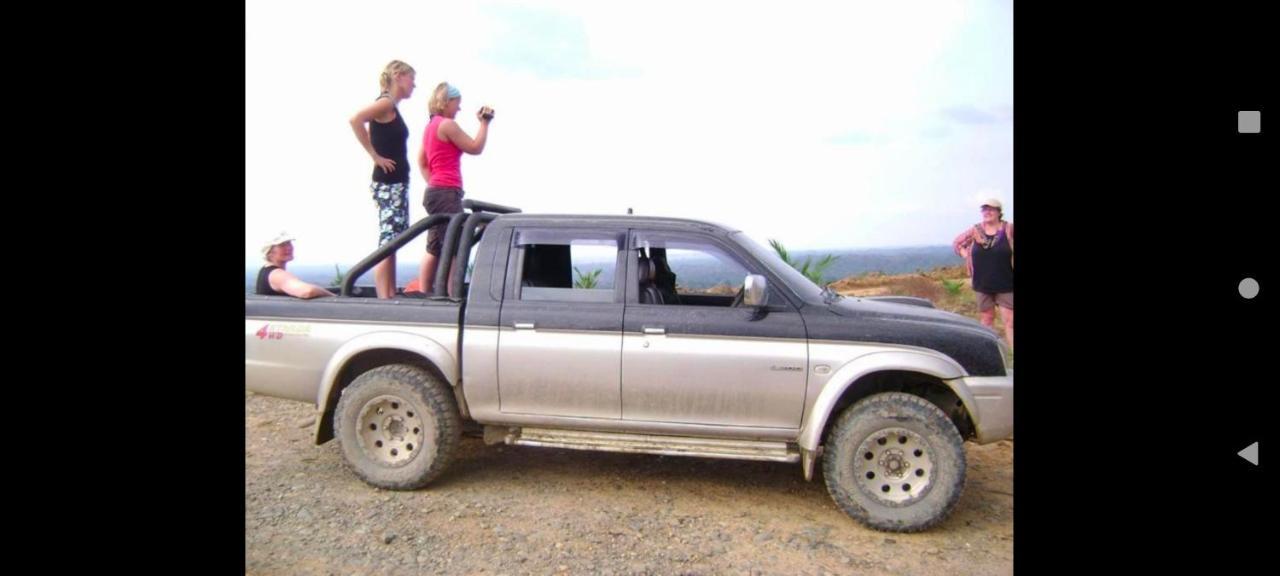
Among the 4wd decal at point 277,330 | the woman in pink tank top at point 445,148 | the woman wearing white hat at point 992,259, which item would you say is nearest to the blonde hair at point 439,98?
the woman in pink tank top at point 445,148

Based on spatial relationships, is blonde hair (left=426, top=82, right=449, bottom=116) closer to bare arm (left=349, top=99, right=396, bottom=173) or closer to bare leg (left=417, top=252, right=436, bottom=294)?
bare arm (left=349, top=99, right=396, bottom=173)

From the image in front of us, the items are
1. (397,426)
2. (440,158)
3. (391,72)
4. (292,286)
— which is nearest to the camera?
(397,426)

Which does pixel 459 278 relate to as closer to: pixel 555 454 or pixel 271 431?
pixel 555 454

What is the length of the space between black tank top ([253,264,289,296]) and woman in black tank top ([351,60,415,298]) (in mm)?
611

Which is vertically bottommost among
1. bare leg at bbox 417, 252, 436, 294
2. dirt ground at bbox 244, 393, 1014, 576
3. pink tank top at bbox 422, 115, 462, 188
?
dirt ground at bbox 244, 393, 1014, 576

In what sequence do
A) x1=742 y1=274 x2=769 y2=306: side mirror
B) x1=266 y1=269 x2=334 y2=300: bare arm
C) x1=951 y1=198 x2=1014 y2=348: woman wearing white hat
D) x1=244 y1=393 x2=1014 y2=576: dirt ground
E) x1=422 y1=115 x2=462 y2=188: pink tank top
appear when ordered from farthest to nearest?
1. x1=951 y1=198 x2=1014 y2=348: woman wearing white hat
2. x1=422 y1=115 x2=462 y2=188: pink tank top
3. x1=266 y1=269 x2=334 y2=300: bare arm
4. x1=742 y1=274 x2=769 y2=306: side mirror
5. x1=244 y1=393 x2=1014 y2=576: dirt ground

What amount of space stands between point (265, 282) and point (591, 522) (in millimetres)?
2467

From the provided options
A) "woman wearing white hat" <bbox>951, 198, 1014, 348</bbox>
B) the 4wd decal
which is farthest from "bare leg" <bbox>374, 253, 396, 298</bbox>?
"woman wearing white hat" <bbox>951, 198, 1014, 348</bbox>

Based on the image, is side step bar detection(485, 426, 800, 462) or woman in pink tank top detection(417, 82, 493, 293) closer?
side step bar detection(485, 426, 800, 462)

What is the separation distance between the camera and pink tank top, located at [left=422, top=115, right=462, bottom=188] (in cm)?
519

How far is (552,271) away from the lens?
452 cm

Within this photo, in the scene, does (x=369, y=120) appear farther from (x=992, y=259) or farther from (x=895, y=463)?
(x=992, y=259)

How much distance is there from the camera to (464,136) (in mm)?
5145

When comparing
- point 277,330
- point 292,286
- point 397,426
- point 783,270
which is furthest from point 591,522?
point 292,286
